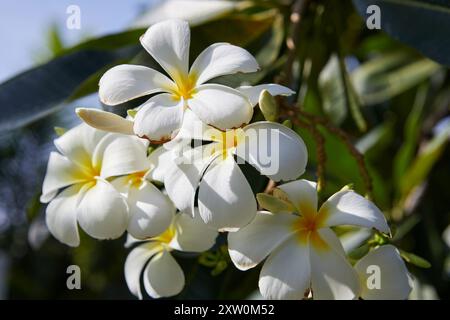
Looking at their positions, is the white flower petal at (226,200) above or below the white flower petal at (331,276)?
above

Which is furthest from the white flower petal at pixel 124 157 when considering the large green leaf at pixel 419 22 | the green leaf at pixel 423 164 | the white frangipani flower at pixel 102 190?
the green leaf at pixel 423 164

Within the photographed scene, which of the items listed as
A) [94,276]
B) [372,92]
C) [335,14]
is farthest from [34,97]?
[94,276]

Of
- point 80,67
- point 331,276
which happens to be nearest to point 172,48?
point 331,276

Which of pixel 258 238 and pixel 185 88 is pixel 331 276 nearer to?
pixel 258 238

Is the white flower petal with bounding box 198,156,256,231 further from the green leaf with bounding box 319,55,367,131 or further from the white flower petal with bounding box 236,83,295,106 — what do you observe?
the green leaf with bounding box 319,55,367,131

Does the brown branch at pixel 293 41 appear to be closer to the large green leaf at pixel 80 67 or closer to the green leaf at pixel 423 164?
the large green leaf at pixel 80 67

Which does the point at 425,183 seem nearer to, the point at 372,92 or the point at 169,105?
the point at 372,92
